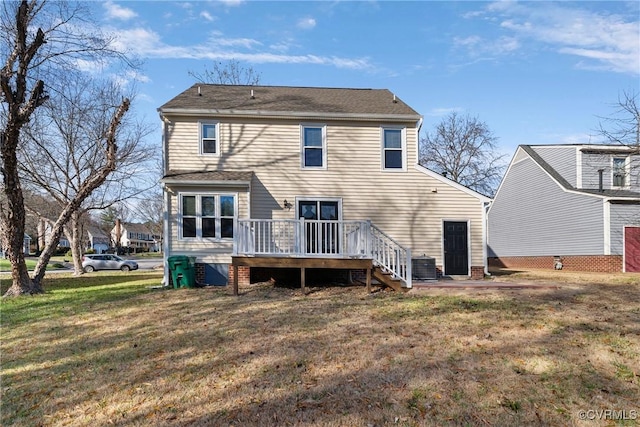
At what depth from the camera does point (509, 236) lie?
933 inches

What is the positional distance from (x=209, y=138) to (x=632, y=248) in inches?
700

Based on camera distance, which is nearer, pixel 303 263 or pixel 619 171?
pixel 303 263

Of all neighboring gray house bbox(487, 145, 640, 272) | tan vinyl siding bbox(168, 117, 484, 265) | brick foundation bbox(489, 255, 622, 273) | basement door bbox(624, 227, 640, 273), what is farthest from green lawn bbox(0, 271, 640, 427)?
basement door bbox(624, 227, 640, 273)

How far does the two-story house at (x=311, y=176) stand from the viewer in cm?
1245

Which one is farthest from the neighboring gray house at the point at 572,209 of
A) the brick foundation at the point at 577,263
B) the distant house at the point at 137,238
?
the distant house at the point at 137,238

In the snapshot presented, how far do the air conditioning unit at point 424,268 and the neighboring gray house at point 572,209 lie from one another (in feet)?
29.1

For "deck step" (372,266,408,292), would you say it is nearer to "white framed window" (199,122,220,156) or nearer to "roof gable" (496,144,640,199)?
"white framed window" (199,122,220,156)

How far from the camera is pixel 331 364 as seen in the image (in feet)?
17.3

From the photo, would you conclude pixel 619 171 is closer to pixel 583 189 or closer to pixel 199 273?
pixel 583 189

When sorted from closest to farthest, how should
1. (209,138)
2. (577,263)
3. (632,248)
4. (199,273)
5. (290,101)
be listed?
(199,273) → (209,138) → (290,101) → (632,248) → (577,263)

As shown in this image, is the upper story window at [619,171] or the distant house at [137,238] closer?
the upper story window at [619,171]

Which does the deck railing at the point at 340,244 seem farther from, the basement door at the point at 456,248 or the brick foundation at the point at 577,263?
the brick foundation at the point at 577,263

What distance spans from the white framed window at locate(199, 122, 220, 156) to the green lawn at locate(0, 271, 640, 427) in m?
5.89

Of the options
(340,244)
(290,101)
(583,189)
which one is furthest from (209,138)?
(583,189)
